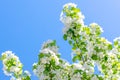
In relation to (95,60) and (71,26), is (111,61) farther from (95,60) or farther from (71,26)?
(71,26)

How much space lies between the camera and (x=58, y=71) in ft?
54.0

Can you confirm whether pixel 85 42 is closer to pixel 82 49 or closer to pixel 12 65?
pixel 82 49

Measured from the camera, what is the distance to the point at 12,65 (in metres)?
18.8

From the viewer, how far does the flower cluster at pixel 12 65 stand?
1869 centimetres

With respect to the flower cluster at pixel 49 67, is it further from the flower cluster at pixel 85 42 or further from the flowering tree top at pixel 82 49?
the flower cluster at pixel 85 42

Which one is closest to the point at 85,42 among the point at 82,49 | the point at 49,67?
the point at 82,49

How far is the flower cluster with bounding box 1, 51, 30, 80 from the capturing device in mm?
18688

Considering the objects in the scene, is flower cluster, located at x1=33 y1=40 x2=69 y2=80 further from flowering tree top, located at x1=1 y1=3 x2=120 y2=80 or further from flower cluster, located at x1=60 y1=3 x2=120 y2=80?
flower cluster, located at x1=60 y1=3 x2=120 y2=80

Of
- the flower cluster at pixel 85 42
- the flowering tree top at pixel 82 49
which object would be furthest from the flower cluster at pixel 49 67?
the flower cluster at pixel 85 42

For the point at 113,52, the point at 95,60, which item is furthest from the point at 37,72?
the point at 113,52

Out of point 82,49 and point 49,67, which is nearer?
point 49,67

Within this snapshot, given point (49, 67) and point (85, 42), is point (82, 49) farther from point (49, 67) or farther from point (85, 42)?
point (49, 67)

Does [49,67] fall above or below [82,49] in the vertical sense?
below

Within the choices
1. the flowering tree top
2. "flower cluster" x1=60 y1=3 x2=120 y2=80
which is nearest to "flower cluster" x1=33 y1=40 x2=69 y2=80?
the flowering tree top
